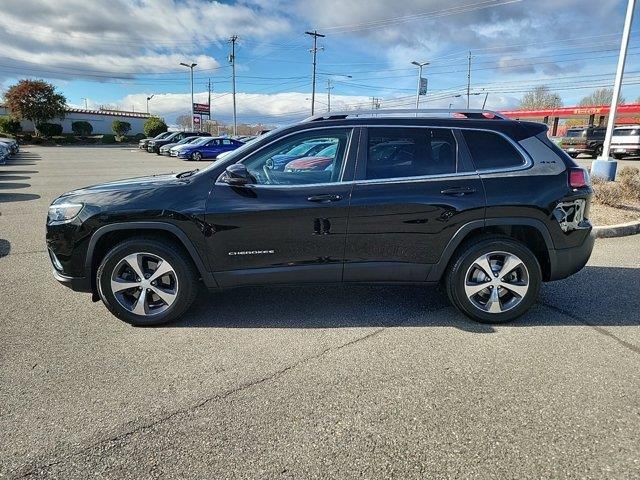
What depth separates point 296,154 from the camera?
13.0ft

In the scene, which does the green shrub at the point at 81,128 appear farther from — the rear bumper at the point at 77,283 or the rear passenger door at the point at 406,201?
the rear passenger door at the point at 406,201

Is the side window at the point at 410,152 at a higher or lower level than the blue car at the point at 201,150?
higher

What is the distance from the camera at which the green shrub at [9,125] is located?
48.2 metres

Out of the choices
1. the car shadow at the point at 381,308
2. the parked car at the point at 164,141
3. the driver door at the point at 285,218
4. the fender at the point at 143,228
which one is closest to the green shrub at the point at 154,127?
the parked car at the point at 164,141

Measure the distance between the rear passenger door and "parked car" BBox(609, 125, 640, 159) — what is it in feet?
87.7

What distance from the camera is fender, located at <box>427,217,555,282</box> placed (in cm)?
379

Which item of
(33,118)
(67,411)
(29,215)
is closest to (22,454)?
(67,411)

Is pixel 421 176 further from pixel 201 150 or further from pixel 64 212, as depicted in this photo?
pixel 201 150

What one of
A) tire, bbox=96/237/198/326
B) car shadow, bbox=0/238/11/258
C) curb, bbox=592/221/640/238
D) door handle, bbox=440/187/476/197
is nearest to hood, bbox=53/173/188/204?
tire, bbox=96/237/198/326

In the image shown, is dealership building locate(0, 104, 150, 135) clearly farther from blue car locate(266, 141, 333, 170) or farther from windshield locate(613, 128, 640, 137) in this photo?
blue car locate(266, 141, 333, 170)

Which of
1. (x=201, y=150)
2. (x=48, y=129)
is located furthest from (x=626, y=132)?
(x=48, y=129)

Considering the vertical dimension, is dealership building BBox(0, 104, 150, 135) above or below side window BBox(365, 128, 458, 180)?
above

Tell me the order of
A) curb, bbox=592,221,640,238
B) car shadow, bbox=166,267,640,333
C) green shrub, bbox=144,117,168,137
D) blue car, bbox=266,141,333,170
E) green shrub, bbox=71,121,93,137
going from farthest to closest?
green shrub, bbox=71,121,93,137, green shrub, bbox=144,117,168,137, curb, bbox=592,221,640,238, car shadow, bbox=166,267,640,333, blue car, bbox=266,141,333,170

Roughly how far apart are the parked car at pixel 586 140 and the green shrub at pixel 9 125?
175 ft
